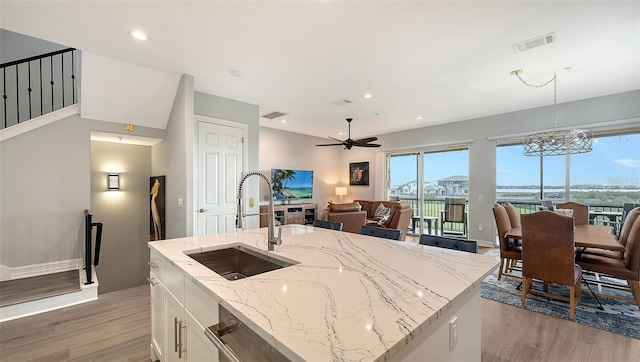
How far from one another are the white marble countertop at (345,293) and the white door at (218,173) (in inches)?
88.3

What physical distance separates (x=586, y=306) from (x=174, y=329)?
13.3ft

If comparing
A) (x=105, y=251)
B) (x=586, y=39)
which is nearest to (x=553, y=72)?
(x=586, y=39)

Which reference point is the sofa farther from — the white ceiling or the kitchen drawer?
the kitchen drawer

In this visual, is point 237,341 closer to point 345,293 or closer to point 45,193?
point 345,293

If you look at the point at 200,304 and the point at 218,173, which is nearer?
the point at 200,304

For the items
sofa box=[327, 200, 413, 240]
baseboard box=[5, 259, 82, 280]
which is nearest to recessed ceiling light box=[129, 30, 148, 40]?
baseboard box=[5, 259, 82, 280]

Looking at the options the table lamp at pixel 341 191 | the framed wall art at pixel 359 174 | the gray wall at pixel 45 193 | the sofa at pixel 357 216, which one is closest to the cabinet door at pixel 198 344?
the gray wall at pixel 45 193

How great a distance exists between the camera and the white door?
3.93m

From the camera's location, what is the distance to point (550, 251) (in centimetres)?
267

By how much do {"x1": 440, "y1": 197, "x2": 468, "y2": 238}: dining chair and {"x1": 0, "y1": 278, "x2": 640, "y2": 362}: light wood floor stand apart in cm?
358

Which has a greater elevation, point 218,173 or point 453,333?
point 218,173

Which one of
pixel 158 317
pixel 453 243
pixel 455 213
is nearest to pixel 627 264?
pixel 453 243

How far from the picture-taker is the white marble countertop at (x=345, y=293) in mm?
741

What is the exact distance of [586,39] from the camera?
2.65 metres
